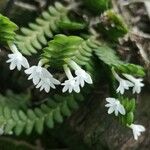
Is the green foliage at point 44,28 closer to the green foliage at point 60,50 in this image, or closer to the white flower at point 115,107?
the green foliage at point 60,50

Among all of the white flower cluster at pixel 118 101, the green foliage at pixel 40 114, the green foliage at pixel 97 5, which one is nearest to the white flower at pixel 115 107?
the white flower cluster at pixel 118 101

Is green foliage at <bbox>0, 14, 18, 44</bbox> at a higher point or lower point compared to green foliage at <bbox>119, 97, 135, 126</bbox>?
higher

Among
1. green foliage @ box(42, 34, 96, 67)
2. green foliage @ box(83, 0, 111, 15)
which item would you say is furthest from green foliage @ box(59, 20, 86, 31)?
green foliage @ box(42, 34, 96, 67)

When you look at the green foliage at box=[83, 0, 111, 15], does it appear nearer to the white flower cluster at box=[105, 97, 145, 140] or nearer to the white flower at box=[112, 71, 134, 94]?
the white flower at box=[112, 71, 134, 94]

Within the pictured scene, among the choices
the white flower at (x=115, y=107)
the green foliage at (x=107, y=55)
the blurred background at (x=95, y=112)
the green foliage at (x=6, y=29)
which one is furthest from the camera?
the blurred background at (x=95, y=112)

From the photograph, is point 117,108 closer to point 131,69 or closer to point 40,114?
point 131,69

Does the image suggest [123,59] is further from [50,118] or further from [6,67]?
[6,67]
